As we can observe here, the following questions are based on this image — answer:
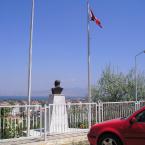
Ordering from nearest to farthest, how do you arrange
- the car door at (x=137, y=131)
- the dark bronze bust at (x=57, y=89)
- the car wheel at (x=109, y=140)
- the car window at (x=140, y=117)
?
1. the car door at (x=137, y=131)
2. the car window at (x=140, y=117)
3. the car wheel at (x=109, y=140)
4. the dark bronze bust at (x=57, y=89)

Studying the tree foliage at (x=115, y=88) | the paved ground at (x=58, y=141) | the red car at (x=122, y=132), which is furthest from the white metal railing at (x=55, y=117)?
the tree foliage at (x=115, y=88)

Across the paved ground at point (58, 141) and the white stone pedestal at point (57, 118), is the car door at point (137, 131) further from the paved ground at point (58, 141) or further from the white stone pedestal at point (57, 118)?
the white stone pedestal at point (57, 118)

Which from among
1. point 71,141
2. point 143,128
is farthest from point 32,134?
point 143,128

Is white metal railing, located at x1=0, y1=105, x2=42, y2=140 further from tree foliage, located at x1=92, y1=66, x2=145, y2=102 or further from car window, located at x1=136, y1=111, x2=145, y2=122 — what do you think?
tree foliage, located at x1=92, y1=66, x2=145, y2=102

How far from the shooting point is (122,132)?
37.9 feet

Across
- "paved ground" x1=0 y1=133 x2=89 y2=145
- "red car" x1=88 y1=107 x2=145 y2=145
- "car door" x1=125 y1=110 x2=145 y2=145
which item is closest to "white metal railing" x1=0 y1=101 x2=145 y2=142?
"paved ground" x1=0 y1=133 x2=89 y2=145

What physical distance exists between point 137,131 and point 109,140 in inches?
39.2

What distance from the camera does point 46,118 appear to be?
51.6ft

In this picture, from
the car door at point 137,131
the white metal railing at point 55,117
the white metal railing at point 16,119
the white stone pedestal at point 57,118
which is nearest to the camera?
the car door at point 137,131

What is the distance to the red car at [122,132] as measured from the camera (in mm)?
11281

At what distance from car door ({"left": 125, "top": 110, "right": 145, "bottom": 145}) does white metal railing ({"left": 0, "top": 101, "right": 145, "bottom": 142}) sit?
409 centimetres

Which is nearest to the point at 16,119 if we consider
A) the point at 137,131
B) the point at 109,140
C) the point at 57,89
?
the point at 57,89

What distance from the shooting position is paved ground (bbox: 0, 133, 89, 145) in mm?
13745

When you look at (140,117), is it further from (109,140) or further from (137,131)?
(109,140)
